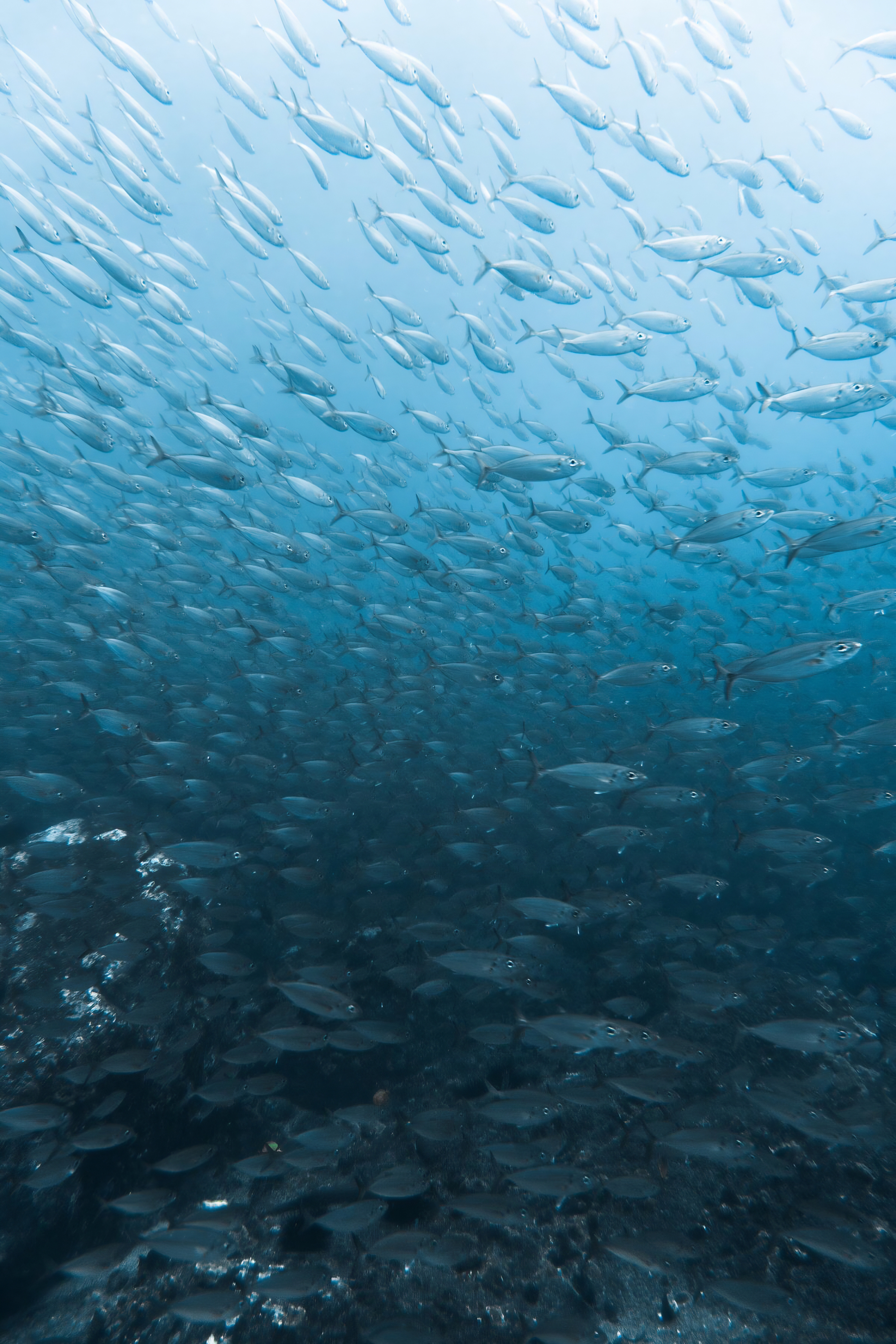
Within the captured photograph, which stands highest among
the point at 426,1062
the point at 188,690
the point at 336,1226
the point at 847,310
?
the point at 847,310

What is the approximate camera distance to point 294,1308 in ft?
8.97

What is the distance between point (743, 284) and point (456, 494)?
9819 mm

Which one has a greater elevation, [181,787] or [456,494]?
[456,494]

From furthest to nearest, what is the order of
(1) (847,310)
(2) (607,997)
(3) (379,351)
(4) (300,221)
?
(3) (379,351), (4) (300,221), (1) (847,310), (2) (607,997)

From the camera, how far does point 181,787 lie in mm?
5703

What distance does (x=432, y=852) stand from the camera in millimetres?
6520

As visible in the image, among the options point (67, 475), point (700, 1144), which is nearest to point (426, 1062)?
point (700, 1144)

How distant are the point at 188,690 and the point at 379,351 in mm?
65252

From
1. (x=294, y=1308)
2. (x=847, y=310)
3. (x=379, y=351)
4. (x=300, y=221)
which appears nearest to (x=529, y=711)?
(x=847, y=310)

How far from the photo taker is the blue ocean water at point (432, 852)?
2910 mm

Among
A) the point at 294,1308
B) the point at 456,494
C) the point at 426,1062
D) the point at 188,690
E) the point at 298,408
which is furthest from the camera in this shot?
the point at 298,408

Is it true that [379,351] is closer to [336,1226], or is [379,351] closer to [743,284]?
[743,284]

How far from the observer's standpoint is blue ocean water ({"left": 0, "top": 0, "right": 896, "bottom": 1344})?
291 centimetres

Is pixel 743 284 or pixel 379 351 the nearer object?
pixel 743 284
